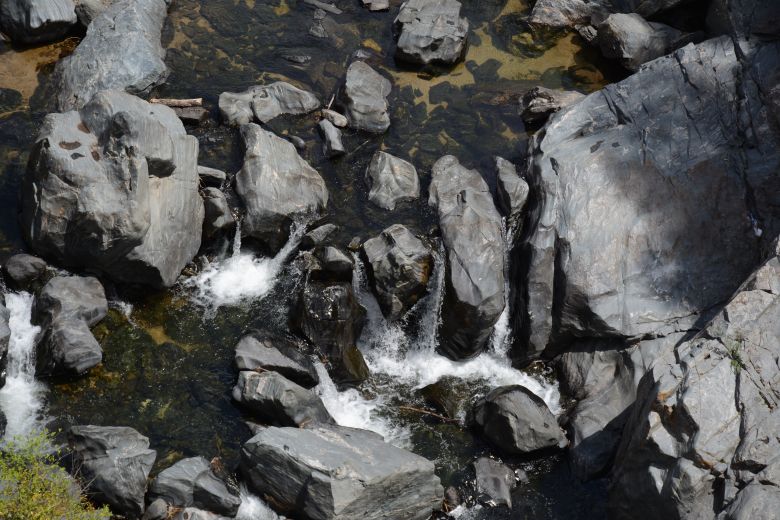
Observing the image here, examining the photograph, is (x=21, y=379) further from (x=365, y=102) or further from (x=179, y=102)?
(x=365, y=102)

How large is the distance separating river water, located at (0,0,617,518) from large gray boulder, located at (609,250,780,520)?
54.8 inches

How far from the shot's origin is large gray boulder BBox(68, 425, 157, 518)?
1014cm

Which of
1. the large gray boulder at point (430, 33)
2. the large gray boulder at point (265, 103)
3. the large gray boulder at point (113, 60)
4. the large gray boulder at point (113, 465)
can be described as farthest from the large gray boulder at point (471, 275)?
the large gray boulder at point (113, 60)

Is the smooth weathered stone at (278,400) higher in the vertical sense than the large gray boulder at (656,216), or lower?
lower

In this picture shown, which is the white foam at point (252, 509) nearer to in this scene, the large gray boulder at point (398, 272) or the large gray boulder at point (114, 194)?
the large gray boulder at point (398, 272)

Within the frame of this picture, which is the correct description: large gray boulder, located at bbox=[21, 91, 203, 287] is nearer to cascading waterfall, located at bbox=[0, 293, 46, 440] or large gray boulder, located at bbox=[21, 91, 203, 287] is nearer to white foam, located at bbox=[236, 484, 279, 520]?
cascading waterfall, located at bbox=[0, 293, 46, 440]

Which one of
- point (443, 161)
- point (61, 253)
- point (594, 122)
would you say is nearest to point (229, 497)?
point (61, 253)

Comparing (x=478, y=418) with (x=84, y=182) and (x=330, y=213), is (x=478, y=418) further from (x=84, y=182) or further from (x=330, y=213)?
(x=84, y=182)

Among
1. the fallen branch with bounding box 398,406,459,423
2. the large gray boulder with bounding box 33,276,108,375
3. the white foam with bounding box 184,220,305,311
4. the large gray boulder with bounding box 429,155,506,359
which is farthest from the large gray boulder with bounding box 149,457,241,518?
the large gray boulder with bounding box 429,155,506,359

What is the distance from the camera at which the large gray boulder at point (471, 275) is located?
12523 millimetres

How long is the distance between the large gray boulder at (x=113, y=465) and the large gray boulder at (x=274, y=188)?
161 inches

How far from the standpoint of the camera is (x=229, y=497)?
10.3 meters

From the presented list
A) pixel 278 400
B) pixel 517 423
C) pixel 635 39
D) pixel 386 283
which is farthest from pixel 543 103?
pixel 278 400

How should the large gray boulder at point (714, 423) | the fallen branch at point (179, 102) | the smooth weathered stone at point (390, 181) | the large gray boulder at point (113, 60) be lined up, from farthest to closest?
the fallen branch at point (179, 102) < the large gray boulder at point (113, 60) < the smooth weathered stone at point (390, 181) < the large gray boulder at point (714, 423)
